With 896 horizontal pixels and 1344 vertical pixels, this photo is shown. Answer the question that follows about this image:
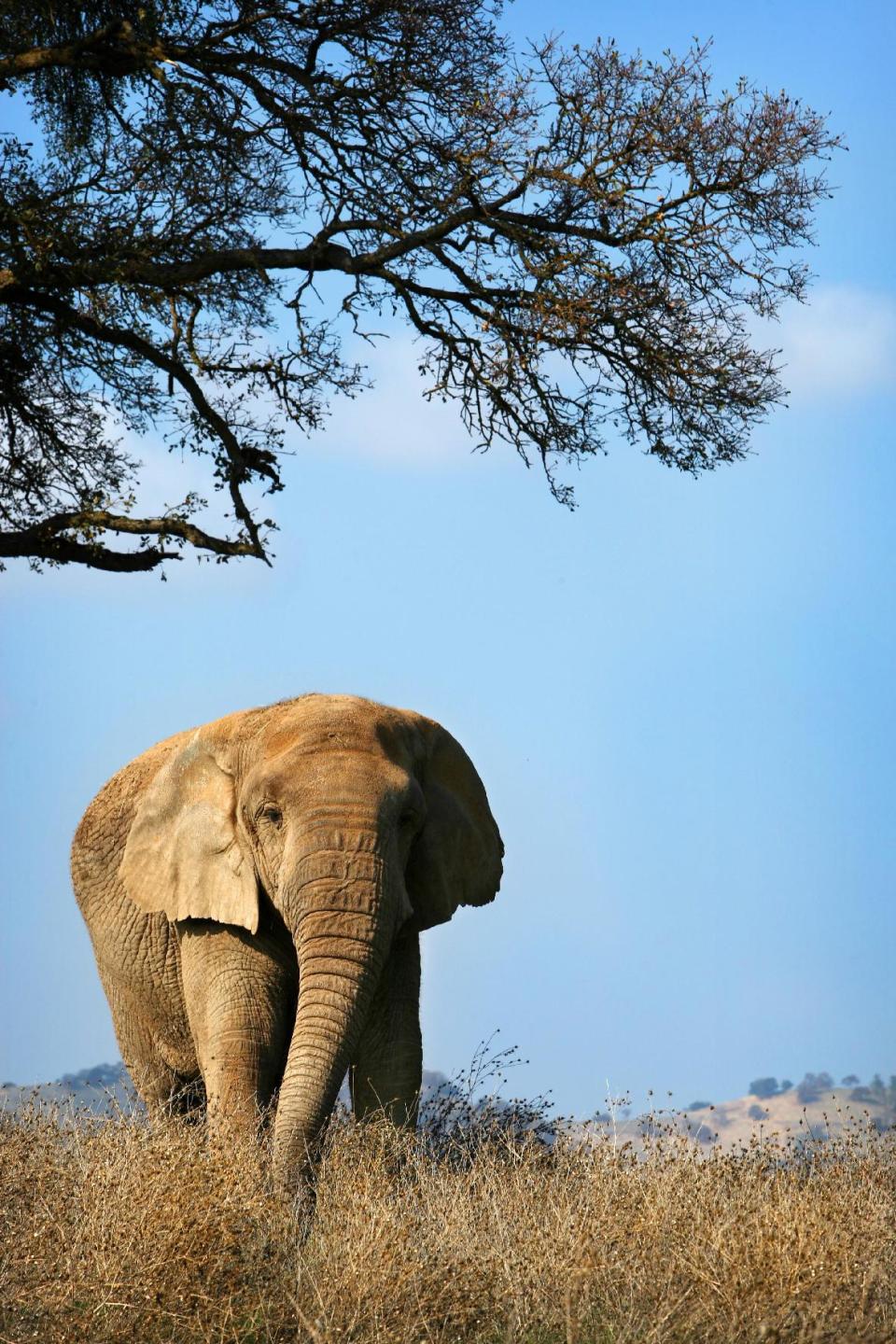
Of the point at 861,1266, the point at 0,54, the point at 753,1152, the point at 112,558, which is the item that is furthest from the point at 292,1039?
the point at 0,54

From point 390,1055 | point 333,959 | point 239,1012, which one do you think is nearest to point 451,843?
point 390,1055

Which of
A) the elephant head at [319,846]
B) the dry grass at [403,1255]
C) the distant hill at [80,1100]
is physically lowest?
the dry grass at [403,1255]

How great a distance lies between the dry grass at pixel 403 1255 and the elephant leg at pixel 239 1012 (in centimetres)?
108

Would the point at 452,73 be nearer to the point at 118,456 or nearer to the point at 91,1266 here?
the point at 118,456

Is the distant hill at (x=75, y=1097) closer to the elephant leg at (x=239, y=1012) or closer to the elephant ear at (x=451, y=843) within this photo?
the elephant leg at (x=239, y=1012)

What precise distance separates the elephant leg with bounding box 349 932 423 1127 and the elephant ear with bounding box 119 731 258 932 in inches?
35.4

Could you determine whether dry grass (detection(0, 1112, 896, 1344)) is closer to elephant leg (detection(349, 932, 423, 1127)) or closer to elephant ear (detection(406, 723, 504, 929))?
elephant leg (detection(349, 932, 423, 1127))

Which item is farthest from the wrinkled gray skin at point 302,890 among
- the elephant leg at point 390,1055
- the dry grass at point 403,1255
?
the dry grass at point 403,1255

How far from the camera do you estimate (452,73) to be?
53.6ft

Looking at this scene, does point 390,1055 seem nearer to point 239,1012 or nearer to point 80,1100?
point 239,1012

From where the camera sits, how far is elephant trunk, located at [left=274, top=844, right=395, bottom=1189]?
31.7 feet

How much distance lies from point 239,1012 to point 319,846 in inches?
51.0

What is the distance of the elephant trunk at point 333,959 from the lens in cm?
965

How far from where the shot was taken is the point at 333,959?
9.78 meters
